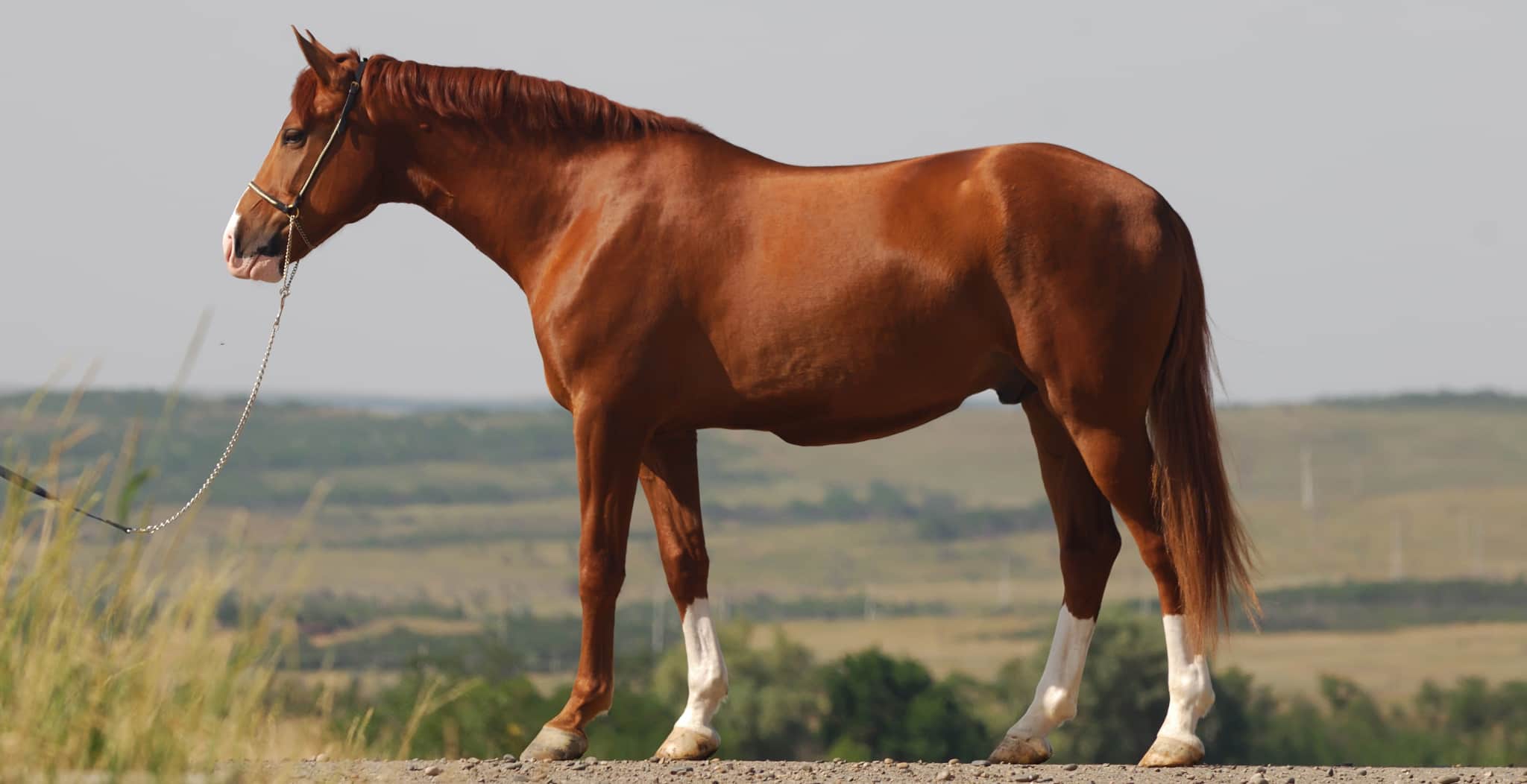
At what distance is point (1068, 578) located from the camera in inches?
345

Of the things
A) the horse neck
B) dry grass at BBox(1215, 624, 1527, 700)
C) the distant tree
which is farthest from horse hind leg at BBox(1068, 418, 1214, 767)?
dry grass at BBox(1215, 624, 1527, 700)

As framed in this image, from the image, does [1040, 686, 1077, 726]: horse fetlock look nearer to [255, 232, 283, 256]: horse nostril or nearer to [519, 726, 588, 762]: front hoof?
[519, 726, 588, 762]: front hoof

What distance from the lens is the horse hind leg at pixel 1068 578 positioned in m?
8.66

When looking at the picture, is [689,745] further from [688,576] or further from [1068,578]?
[1068,578]

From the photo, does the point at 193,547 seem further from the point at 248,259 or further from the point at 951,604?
the point at 951,604

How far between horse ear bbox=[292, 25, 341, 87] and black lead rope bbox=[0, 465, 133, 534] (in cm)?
259

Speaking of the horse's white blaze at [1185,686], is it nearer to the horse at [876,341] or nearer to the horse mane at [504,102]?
the horse at [876,341]

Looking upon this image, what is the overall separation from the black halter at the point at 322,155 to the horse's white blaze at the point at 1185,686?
4.90 metres

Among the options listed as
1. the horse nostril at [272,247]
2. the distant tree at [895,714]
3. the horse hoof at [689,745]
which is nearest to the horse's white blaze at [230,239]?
the horse nostril at [272,247]

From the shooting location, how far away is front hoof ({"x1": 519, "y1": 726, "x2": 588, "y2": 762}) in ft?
27.9

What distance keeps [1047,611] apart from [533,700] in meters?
128

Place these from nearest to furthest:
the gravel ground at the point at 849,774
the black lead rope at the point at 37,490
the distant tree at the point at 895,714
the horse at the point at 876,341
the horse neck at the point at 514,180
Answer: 1. the black lead rope at the point at 37,490
2. the gravel ground at the point at 849,774
3. the horse at the point at 876,341
4. the horse neck at the point at 514,180
5. the distant tree at the point at 895,714

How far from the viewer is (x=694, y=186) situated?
Result: 8711 mm

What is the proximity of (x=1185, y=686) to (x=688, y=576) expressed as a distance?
2.53m
